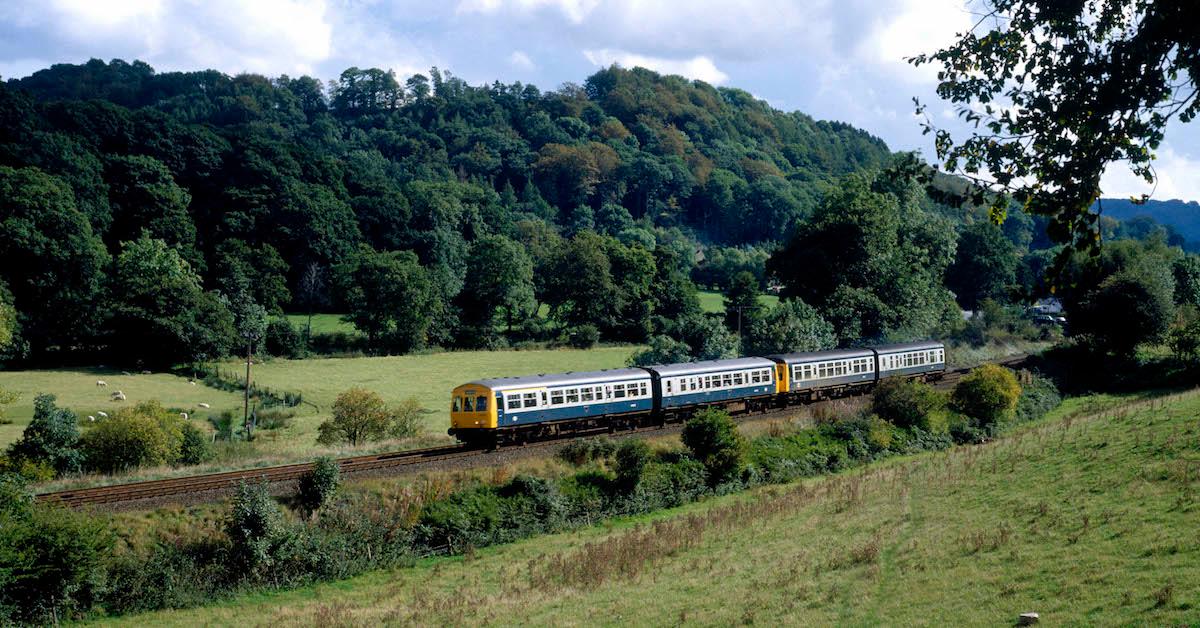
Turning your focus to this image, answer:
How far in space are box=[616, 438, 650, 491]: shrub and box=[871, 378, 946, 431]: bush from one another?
14.5 metres

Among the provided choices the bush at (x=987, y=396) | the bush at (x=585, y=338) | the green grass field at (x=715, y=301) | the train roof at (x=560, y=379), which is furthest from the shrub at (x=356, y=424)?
the green grass field at (x=715, y=301)

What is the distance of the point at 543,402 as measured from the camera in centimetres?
3072

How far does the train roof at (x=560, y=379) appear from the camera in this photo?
29.8m

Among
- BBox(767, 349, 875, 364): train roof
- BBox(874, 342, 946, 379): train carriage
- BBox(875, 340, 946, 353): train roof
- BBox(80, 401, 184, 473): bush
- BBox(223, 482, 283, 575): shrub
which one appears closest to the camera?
BBox(223, 482, 283, 575): shrub

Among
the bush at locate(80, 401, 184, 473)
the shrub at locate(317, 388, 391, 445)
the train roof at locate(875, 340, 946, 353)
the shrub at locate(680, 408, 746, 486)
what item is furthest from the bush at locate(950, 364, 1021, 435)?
the bush at locate(80, 401, 184, 473)

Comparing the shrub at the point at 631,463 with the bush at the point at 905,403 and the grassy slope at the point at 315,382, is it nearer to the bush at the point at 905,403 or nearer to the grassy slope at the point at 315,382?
the grassy slope at the point at 315,382

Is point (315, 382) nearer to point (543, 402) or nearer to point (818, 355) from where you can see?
point (543, 402)

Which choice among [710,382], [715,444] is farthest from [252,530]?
[710,382]

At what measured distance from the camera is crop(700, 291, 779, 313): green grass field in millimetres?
88900

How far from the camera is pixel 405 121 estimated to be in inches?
6673

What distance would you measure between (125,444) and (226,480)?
6.21 meters

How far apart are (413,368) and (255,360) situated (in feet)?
33.6

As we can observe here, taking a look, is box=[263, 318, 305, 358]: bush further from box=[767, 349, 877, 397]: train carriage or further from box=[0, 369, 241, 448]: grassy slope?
box=[767, 349, 877, 397]: train carriage

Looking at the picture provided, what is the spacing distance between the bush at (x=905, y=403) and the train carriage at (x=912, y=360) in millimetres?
5061
